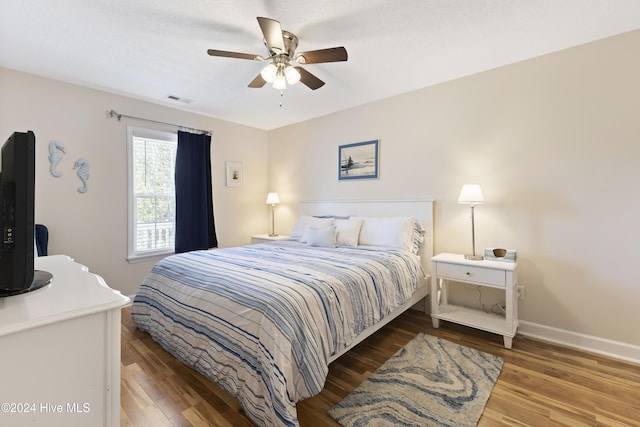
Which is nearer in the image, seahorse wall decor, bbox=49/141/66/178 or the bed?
the bed

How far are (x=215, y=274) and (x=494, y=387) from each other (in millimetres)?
2037

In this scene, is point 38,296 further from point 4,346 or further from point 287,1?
point 287,1

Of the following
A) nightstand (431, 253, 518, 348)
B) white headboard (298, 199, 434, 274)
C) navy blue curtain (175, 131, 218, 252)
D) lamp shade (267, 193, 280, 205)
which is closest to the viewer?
nightstand (431, 253, 518, 348)

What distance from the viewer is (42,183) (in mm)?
2771

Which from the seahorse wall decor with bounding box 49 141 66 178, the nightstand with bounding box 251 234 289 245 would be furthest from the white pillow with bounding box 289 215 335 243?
the seahorse wall decor with bounding box 49 141 66 178

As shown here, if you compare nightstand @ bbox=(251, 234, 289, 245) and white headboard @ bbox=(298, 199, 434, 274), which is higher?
white headboard @ bbox=(298, 199, 434, 274)

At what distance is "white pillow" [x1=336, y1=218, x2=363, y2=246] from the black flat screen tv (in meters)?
2.64

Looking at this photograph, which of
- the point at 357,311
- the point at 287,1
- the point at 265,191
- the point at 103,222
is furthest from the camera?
the point at 265,191

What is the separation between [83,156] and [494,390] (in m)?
4.24

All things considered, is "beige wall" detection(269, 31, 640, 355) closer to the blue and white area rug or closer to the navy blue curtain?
the blue and white area rug

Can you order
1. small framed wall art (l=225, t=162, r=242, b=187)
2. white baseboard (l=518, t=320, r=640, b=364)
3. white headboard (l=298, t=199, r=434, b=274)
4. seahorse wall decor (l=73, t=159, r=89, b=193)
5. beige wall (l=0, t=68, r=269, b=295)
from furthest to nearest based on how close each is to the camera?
small framed wall art (l=225, t=162, r=242, b=187) < white headboard (l=298, t=199, r=434, b=274) < seahorse wall decor (l=73, t=159, r=89, b=193) < beige wall (l=0, t=68, r=269, b=295) < white baseboard (l=518, t=320, r=640, b=364)

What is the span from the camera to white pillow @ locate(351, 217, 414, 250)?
299cm

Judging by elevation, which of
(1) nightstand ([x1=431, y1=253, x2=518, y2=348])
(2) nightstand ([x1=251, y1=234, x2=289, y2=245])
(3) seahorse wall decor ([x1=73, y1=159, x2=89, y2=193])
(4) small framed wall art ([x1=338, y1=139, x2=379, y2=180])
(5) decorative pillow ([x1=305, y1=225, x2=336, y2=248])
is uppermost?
(4) small framed wall art ([x1=338, y1=139, x2=379, y2=180])

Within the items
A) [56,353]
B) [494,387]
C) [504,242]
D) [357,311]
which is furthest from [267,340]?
[504,242]
